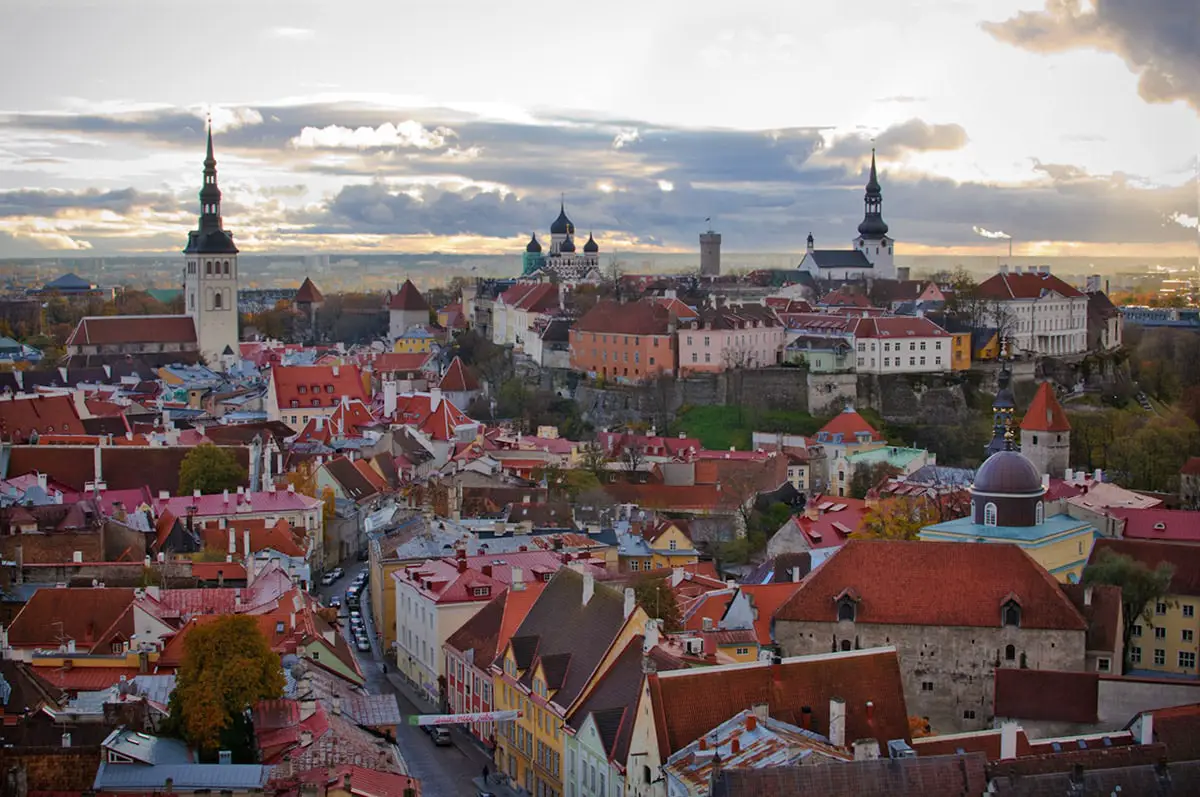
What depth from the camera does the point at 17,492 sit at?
49875 mm

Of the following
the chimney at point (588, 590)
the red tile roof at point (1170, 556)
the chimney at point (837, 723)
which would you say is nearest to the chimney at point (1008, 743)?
the chimney at point (837, 723)

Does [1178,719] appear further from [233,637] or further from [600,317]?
[600,317]

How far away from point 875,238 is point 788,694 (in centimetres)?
9079

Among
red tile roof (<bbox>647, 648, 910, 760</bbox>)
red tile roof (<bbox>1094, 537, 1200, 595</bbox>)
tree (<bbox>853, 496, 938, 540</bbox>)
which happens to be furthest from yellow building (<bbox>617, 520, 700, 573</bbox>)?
red tile roof (<bbox>647, 648, 910, 760</bbox>)

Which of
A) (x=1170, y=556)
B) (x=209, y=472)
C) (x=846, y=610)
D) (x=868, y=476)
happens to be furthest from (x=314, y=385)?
(x=846, y=610)

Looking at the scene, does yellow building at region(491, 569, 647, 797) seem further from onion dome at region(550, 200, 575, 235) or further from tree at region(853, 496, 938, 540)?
onion dome at region(550, 200, 575, 235)

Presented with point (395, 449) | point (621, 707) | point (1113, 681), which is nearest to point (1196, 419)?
point (395, 449)

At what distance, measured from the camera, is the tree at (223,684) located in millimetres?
27766

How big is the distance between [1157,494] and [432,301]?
321ft

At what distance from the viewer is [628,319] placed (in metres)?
87.4

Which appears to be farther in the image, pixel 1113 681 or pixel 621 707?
pixel 1113 681

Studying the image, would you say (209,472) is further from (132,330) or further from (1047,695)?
(132,330)

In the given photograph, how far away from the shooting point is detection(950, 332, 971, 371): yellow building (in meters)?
83.7

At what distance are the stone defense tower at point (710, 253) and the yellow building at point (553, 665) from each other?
103 meters
